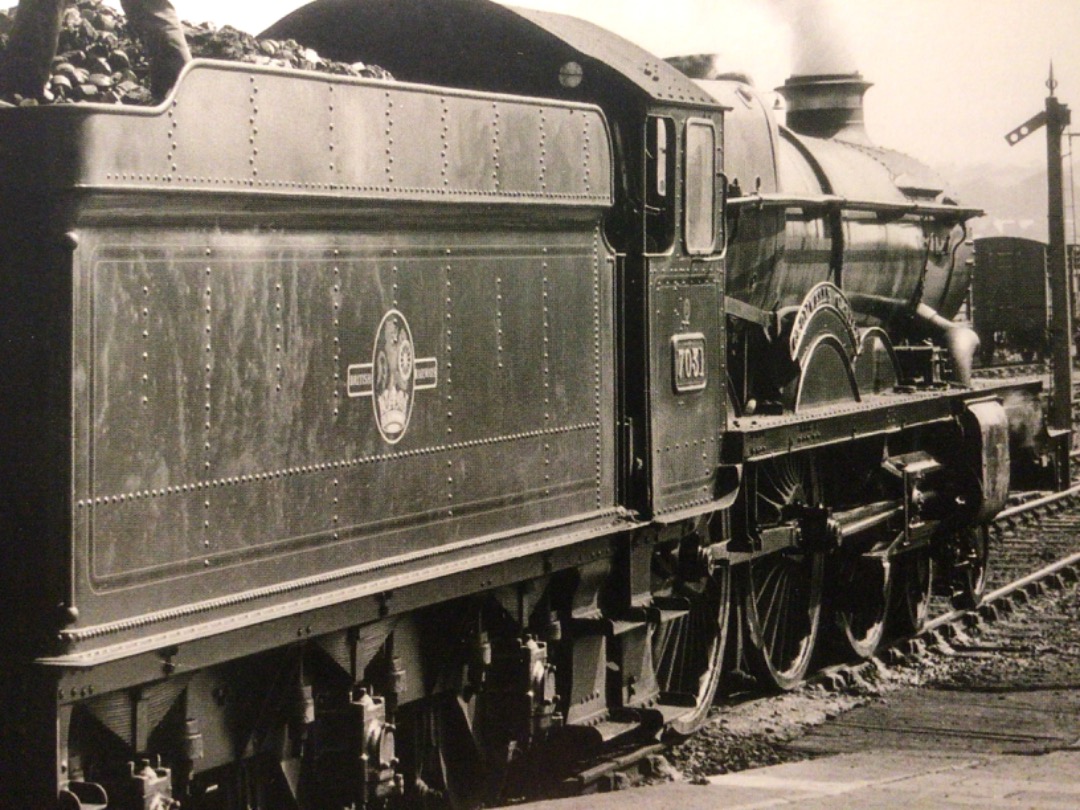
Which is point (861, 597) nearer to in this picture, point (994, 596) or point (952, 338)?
point (994, 596)

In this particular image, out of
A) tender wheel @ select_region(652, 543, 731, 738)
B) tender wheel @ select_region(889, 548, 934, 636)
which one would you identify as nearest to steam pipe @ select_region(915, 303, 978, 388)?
tender wheel @ select_region(889, 548, 934, 636)

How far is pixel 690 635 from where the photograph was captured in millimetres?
8250

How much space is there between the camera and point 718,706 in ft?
28.2

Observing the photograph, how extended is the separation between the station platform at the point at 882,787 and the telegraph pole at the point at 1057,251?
A: 439 inches

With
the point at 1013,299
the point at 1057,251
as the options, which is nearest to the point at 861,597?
the point at 1057,251

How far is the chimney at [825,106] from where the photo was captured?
1132 cm

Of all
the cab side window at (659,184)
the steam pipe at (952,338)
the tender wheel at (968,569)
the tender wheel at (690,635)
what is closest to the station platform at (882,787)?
the tender wheel at (690,635)

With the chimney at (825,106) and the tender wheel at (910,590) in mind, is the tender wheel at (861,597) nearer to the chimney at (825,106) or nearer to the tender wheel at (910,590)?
the tender wheel at (910,590)

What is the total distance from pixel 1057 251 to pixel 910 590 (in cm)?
875

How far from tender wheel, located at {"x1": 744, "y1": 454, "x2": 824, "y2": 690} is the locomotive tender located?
0.02m

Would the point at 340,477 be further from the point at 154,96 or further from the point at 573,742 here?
the point at 573,742

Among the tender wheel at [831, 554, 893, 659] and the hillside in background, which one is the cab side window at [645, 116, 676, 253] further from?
the hillside in background

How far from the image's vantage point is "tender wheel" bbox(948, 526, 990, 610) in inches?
423

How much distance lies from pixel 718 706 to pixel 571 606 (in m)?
2.04
